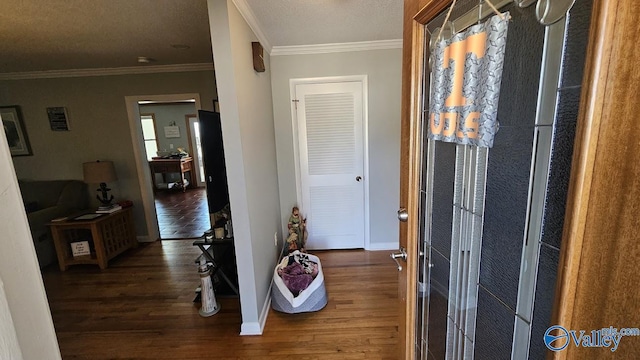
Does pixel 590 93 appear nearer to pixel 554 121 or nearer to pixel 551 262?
pixel 554 121

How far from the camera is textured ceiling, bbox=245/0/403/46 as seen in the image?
1.89 metres

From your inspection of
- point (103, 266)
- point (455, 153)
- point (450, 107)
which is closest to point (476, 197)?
point (455, 153)

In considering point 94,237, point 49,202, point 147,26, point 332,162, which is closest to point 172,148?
point 49,202

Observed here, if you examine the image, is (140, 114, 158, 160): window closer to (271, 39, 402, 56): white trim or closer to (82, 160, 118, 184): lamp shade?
(82, 160, 118, 184): lamp shade

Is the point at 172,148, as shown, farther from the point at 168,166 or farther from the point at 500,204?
the point at 500,204

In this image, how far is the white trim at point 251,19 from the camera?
173 cm

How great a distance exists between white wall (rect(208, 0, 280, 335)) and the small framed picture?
2.90 meters

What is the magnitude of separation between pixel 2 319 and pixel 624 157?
3.33ft

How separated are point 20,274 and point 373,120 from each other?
2.77m

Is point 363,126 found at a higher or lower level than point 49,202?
higher

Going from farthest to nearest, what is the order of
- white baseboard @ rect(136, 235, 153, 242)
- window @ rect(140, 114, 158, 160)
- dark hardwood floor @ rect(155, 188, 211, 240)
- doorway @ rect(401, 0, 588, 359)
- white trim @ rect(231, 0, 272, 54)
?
window @ rect(140, 114, 158, 160)
dark hardwood floor @ rect(155, 188, 211, 240)
white baseboard @ rect(136, 235, 153, 242)
white trim @ rect(231, 0, 272, 54)
doorway @ rect(401, 0, 588, 359)

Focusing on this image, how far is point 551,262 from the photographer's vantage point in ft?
1.77

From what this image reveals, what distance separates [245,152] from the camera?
70.3 inches

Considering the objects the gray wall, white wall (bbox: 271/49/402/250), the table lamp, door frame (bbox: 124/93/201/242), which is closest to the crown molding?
the gray wall
